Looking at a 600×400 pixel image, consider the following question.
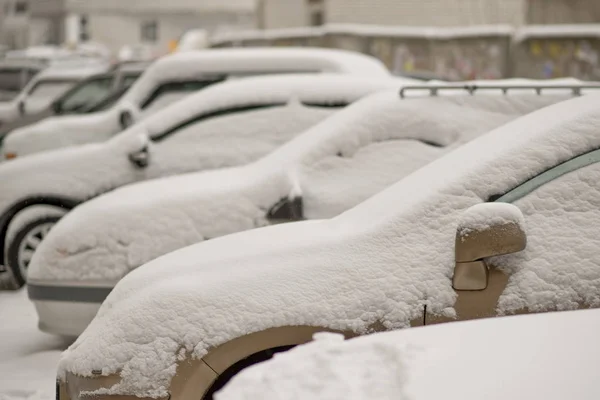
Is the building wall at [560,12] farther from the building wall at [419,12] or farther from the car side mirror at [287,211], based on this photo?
the car side mirror at [287,211]

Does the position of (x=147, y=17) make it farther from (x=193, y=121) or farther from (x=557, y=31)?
(x=193, y=121)

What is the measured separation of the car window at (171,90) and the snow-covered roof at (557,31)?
13505 mm

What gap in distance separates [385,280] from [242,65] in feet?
23.2

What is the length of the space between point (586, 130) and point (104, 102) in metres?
9.53

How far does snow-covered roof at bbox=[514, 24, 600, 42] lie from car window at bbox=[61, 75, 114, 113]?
1105 cm

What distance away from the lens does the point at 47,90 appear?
18312 mm

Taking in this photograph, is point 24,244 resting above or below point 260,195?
below

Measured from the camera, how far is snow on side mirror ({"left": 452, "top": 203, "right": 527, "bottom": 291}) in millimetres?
3242

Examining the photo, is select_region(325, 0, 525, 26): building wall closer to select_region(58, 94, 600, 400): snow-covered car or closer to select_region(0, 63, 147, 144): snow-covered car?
select_region(0, 63, 147, 144): snow-covered car

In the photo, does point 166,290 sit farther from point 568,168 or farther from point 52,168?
point 52,168

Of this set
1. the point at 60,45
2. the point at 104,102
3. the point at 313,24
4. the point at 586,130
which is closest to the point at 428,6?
the point at 313,24

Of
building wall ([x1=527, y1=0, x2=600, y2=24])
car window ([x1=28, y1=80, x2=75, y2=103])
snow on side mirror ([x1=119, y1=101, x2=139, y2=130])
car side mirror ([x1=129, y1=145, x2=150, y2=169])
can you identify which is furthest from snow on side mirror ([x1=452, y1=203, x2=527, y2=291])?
building wall ([x1=527, y1=0, x2=600, y2=24])

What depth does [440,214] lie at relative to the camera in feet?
11.7

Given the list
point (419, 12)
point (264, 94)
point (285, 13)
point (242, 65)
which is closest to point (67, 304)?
point (264, 94)
